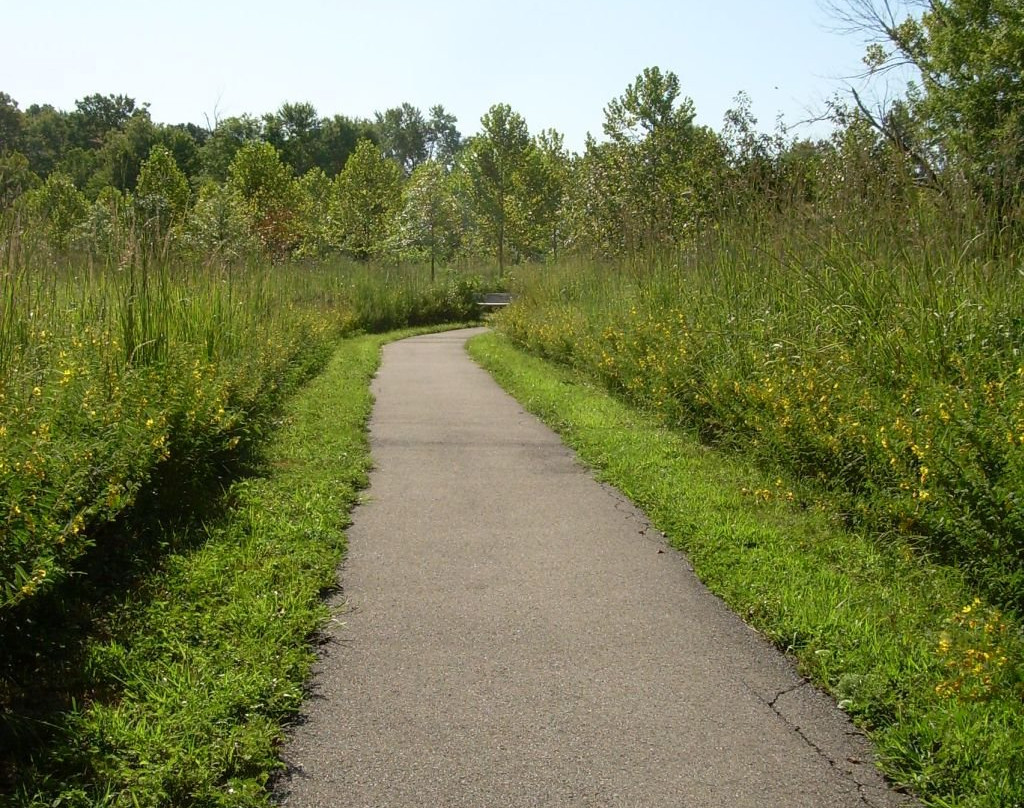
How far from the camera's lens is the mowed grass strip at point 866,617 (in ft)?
10.8

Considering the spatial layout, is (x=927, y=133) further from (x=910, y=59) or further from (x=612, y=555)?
(x=910, y=59)

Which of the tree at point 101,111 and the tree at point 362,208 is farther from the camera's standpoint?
the tree at point 101,111

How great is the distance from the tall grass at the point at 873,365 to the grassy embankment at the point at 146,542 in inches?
133

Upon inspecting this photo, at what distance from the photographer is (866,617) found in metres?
4.52

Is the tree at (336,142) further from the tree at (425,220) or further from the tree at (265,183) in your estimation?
the tree at (265,183)

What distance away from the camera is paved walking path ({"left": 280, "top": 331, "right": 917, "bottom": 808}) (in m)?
3.25

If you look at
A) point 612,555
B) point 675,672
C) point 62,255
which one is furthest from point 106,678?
point 62,255

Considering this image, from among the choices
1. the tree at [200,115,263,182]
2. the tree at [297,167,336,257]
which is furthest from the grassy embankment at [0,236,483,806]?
the tree at [200,115,263,182]

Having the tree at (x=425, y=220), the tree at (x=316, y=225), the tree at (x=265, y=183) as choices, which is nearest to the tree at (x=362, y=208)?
the tree at (x=316, y=225)

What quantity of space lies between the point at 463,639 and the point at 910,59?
2162cm

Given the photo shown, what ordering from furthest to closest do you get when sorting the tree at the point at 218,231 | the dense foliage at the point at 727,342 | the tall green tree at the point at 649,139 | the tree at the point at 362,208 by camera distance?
the tree at the point at 362,208, the tall green tree at the point at 649,139, the tree at the point at 218,231, the dense foliage at the point at 727,342

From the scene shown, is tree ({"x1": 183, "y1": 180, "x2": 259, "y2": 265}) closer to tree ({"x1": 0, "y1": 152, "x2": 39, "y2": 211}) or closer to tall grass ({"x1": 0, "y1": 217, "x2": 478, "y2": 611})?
tall grass ({"x1": 0, "y1": 217, "x2": 478, "y2": 611})

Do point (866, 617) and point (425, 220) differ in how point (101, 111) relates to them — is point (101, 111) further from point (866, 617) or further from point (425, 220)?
point (866, 617)

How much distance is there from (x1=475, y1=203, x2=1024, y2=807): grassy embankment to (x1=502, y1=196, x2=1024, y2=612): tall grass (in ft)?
0.07
